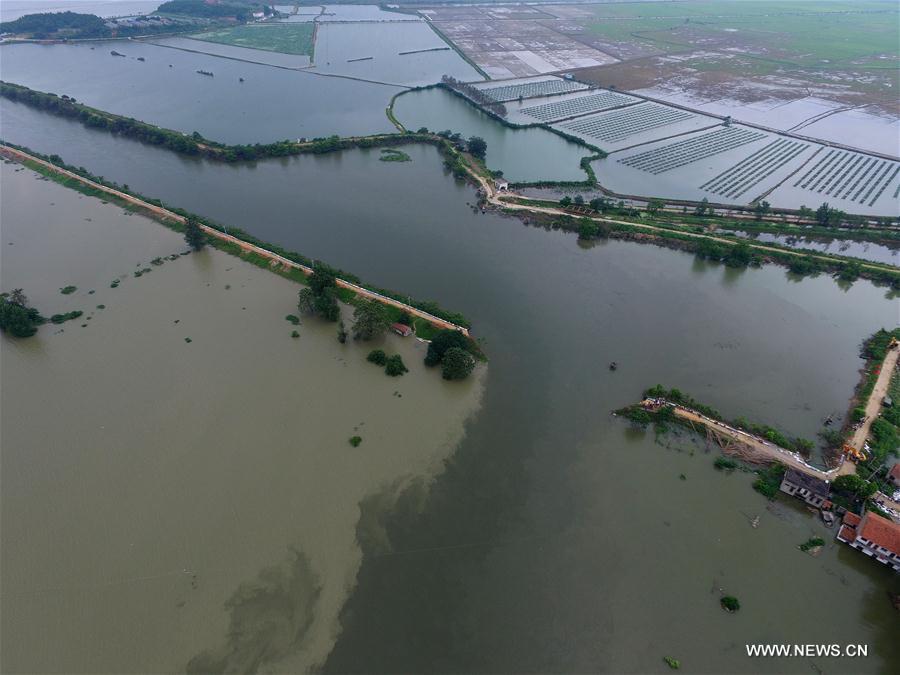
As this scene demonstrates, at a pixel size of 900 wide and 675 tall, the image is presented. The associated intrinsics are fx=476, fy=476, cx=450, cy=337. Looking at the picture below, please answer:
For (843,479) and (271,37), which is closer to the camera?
(843,479)

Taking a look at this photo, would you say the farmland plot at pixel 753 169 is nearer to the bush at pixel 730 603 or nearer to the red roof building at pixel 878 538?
the red roof building at pixel 878 538

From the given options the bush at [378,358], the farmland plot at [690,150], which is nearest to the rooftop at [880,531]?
the bush at [378,358]

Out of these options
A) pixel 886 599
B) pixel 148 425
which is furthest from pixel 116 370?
pixel 886 599

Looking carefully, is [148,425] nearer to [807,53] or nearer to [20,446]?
[20,446]

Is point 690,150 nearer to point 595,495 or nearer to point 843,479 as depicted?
point 843,479

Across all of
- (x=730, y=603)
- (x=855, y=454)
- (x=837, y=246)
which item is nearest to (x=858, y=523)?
(x=855, y=454)

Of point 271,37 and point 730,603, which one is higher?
point 271,37
